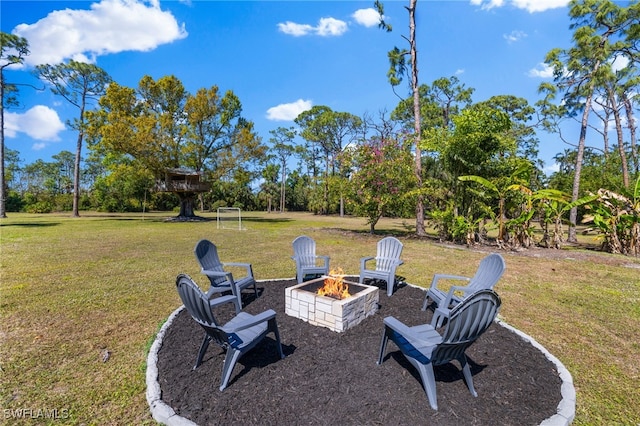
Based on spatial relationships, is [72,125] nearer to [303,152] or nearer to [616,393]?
[303,152]

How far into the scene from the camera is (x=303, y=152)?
153ft

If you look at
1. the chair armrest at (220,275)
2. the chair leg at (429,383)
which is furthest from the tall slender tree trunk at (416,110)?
the chair leg at (429,383)

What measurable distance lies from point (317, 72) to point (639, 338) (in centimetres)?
1526

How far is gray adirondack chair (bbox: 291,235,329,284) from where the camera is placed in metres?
5.94

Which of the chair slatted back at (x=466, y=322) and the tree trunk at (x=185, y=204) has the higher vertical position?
the tree trunk at (x=185, y=204)

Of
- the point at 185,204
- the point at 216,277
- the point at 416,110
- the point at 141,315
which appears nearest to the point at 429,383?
the point at 216,277

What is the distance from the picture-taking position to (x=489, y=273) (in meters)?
4.57

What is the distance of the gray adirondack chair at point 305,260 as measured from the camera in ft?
19.5

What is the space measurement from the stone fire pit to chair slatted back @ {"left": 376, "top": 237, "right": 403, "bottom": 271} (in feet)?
4.98

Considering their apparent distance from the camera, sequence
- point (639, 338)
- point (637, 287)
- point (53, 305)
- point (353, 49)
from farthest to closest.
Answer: point (353, 49) → point (637, 287) → point (53, 305) → point (639, 338)

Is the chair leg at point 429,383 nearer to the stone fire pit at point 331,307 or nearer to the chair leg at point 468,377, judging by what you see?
the chair leg at point 468,377

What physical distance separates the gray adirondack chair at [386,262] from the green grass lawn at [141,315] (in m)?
1.21

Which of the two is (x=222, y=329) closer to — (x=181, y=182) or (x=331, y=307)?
(x=331, y=307)

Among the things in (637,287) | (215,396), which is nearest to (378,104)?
(637,287)
